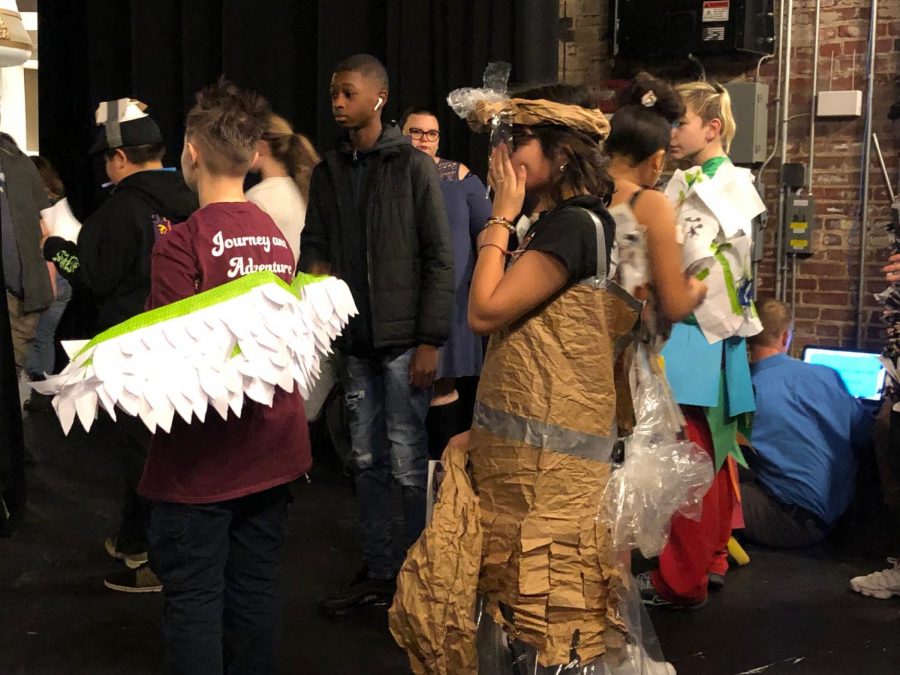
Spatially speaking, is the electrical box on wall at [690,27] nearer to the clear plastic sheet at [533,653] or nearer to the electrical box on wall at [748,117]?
the electrical box on wall at [748,117]

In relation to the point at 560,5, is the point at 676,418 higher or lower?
lower

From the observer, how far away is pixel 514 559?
177 centimetres

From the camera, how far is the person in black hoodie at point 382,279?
2.77 meters

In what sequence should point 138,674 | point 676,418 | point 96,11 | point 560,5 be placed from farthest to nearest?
point 96,11 → point 560,5 → point 138,674 → point 676,418

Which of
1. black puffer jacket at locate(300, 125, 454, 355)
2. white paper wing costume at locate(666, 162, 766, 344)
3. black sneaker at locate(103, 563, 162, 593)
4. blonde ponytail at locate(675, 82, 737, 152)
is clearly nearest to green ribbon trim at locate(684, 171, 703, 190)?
white paper wing costume at locate(666, 162, 766, 344)

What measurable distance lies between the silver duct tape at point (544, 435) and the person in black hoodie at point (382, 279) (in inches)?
37.4

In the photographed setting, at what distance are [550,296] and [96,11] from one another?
15.8 ft

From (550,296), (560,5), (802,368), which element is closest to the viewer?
(550,296)

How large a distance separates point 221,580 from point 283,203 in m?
1.80

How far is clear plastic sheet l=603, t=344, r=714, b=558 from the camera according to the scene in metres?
1.87

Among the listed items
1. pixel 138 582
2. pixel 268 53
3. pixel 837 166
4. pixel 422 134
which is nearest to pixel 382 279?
pixel 138 582

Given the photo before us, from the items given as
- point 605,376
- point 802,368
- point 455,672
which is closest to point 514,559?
point 455,672

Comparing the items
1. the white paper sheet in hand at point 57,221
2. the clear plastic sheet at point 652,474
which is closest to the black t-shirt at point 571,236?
the clear plastic sheet at point 652,474

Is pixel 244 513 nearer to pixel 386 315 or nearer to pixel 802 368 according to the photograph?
pixel 386 315
